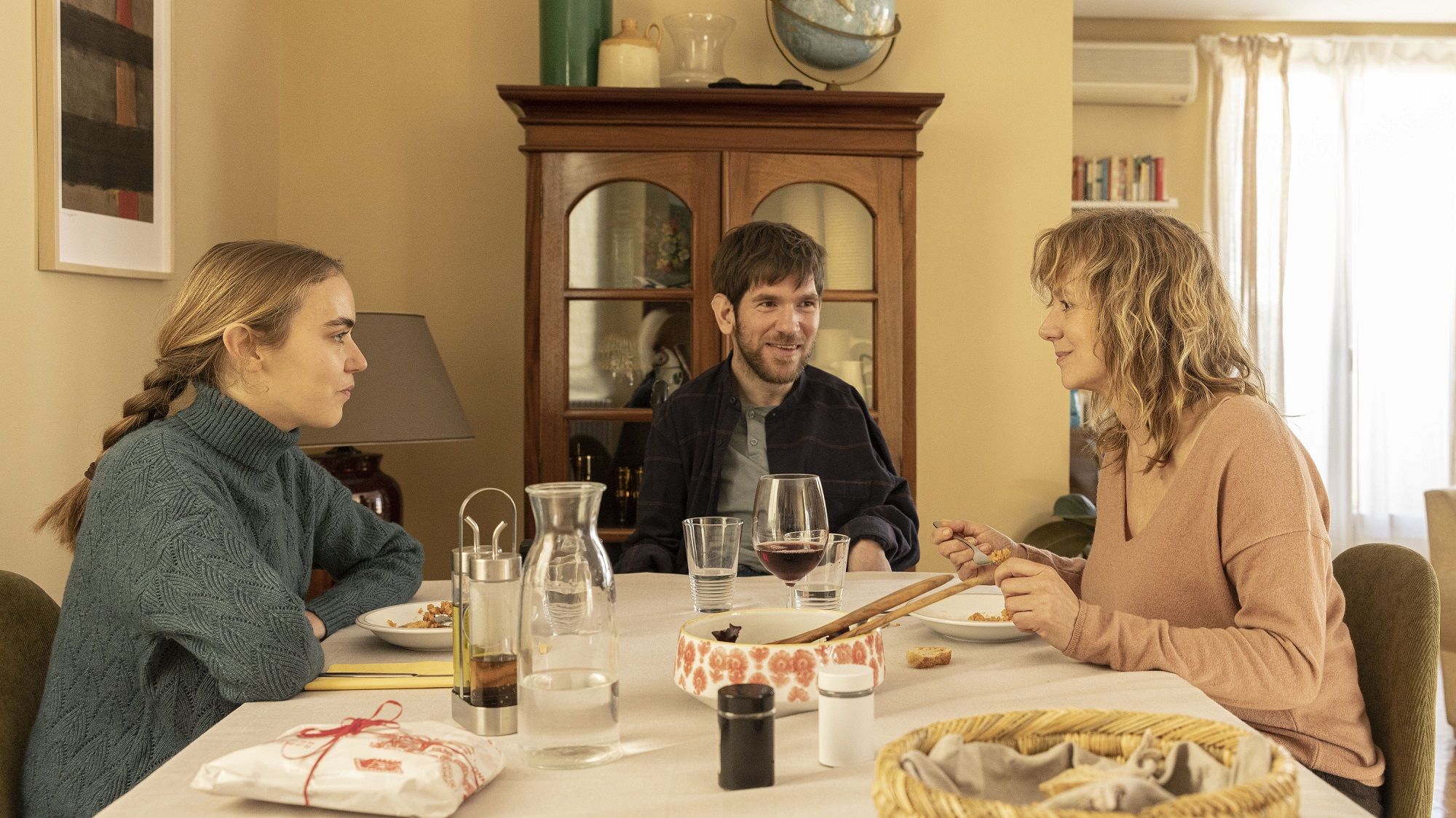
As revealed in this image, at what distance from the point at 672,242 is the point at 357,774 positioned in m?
2.41

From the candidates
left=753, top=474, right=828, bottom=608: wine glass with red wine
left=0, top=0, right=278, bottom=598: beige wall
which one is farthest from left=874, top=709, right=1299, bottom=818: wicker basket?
left=0, top=0, right=278, bottom=598: beige wall

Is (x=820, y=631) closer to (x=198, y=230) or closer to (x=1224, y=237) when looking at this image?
(x=198, y=230)

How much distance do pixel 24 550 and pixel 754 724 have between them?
1909 millimetres

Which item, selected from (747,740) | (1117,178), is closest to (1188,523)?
(747,740)

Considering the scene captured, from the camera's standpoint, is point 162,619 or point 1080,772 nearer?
point 1080,772

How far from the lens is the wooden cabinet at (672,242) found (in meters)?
3.10

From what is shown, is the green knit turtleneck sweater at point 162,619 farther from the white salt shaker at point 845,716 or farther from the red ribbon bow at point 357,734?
the white salt shaker at point 845,716

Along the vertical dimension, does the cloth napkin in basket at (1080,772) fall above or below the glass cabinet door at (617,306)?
below

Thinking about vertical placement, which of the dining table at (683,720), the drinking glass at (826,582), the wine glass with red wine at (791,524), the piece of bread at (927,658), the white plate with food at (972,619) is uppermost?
the wine glass with red wine at (791,524)

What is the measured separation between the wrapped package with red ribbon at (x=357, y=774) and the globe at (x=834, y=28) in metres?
2.70

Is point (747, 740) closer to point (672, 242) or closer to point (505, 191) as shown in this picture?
point (672, 242)

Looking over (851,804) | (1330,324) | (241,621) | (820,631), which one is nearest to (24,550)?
(241,621)

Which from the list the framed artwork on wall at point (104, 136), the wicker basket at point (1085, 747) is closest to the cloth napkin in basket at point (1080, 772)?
the wicker basket at point (1085, 747)

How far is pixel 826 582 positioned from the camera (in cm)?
153
